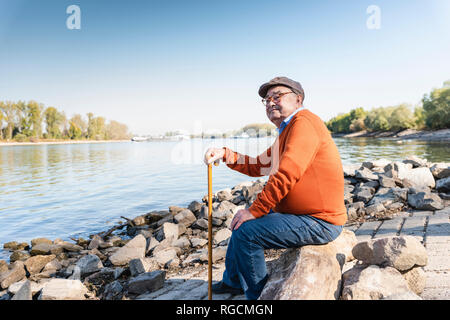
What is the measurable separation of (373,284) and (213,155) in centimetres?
180

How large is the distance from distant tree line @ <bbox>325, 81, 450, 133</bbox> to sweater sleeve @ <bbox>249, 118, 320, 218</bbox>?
68841mm

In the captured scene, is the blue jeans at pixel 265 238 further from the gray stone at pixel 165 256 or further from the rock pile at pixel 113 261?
the gray stone at pixel 165 256

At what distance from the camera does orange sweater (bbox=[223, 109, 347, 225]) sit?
96.2 inches

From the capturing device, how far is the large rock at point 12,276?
521cm

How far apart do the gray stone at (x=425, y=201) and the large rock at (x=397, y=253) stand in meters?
3.84

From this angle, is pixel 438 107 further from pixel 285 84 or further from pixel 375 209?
pixel 285 84

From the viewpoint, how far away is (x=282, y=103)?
9.31 ft

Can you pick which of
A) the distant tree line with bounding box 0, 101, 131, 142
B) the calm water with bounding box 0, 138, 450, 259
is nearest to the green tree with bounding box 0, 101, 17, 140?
the distant tree line with bounding box 0, 101, 131, 142

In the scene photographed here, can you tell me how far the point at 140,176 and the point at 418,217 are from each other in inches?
700

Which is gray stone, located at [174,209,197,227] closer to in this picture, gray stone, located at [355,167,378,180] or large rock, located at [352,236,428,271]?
gray stone, located at [355,167,378,180]

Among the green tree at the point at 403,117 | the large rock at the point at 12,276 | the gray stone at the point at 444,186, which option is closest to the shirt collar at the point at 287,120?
the large rock at the point at 12,276

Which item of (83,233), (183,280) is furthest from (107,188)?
(183,280)

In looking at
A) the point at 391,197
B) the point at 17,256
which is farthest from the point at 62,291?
the point at 391,197

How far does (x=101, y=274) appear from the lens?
4867 millimetres
